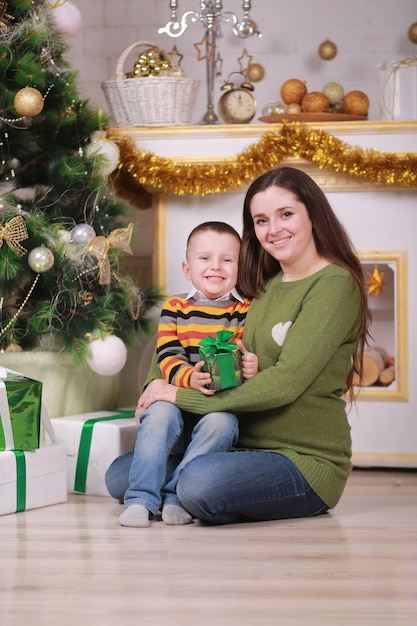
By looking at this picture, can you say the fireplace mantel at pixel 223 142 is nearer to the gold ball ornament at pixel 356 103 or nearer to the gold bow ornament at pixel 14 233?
the gold ball ornament at pixel 356 103

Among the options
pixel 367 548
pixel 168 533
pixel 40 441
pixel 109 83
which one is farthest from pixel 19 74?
pixel 367 548

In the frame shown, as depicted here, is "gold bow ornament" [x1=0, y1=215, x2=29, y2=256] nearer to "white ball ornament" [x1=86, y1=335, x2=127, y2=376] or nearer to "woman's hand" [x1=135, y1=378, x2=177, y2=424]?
"white ball ornament" [x1=86, y1=335, x2=127, y2=376]

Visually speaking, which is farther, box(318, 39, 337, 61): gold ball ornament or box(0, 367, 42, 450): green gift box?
box(318, 39, 337, 61): gold ball ornament

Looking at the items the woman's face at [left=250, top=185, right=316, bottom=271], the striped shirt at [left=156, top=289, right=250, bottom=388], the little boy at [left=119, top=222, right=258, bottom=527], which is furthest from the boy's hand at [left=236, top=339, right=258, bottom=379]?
the woman's face at [left=250, top=185, right=316, bottom=271]

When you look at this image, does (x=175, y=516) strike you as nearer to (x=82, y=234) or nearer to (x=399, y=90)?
(x=82, y=234)

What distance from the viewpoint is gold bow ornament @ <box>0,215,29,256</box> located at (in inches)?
99.6

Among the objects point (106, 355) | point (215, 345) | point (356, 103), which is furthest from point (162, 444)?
point (356, 103)

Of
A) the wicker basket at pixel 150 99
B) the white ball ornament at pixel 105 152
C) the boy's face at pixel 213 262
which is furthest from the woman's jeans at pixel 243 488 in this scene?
the wicker basket at pixel 150 99

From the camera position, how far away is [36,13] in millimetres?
2658

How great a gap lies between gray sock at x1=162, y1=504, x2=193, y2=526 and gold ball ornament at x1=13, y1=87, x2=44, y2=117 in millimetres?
1119

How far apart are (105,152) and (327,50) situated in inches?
45.3

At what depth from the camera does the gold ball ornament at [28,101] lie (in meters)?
2.57

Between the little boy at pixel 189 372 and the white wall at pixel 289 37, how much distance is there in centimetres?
143

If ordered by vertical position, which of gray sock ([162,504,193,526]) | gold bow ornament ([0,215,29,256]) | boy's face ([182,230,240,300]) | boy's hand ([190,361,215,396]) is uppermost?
gold bow ornament ([0,215,29,256])
